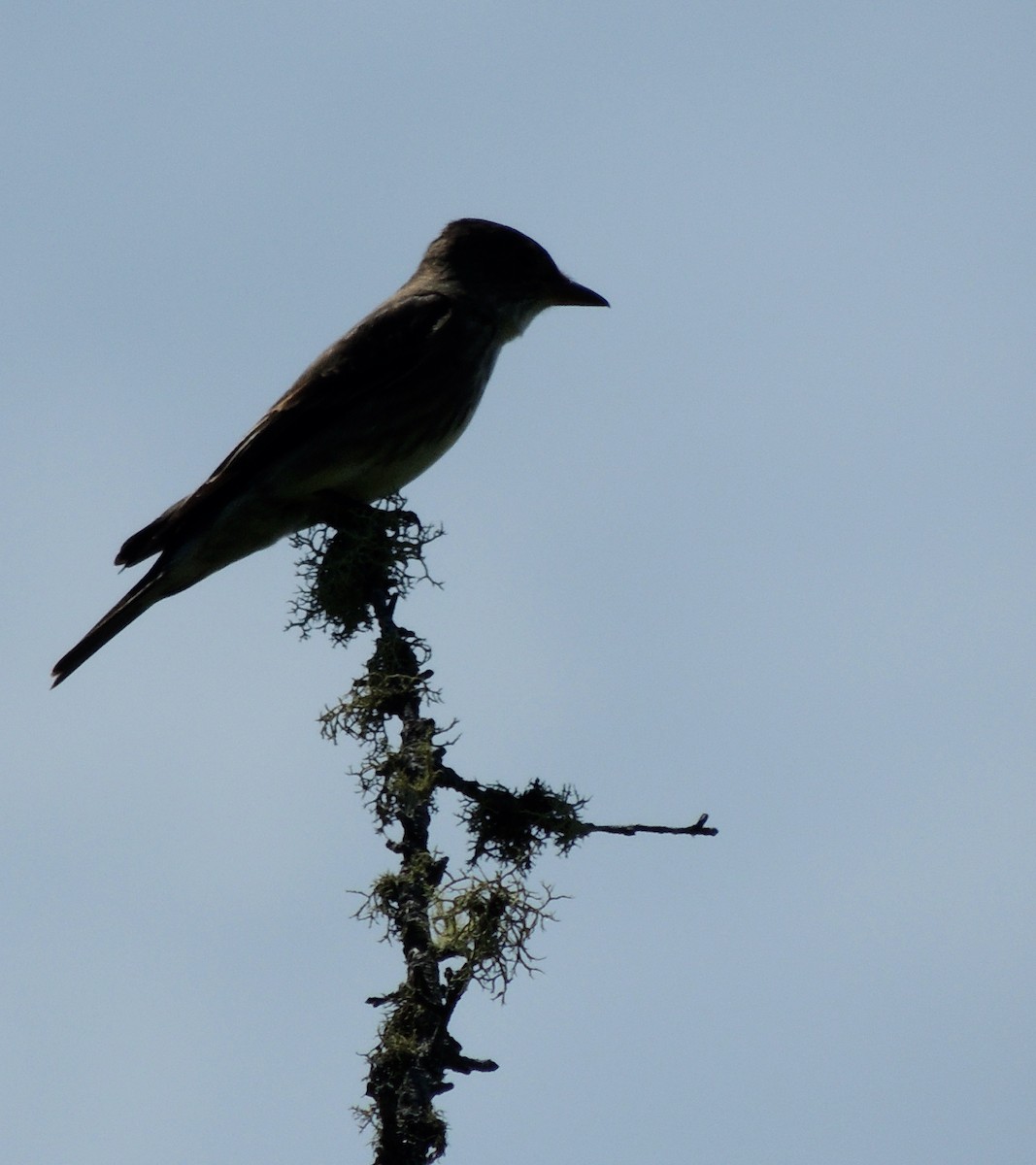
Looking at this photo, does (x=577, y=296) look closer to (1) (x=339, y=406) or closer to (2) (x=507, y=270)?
(2) (x=507, y=270)

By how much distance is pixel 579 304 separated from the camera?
9.14 m

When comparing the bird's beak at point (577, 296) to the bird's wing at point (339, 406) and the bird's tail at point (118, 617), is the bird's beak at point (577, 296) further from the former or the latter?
the bird's tail at point (118, 617)

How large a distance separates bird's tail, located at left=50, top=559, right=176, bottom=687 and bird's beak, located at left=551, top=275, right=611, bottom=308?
2.72 m

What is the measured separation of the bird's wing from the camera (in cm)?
759

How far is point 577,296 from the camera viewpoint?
910cm

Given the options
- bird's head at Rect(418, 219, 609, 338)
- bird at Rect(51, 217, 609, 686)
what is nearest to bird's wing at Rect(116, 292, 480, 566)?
bird at Rect(51, 217, 609, 686)

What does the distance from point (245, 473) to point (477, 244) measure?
217cm

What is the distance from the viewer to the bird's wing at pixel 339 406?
7.59 metres

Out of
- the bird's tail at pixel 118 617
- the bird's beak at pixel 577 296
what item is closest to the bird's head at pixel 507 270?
the bird's beak at pixel 577 296

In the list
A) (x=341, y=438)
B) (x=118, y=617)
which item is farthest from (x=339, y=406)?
(x=118, y=617)

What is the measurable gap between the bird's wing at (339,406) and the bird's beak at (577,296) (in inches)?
28.8

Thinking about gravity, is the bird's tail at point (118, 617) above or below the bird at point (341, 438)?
below

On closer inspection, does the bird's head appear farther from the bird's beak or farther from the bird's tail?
the bird's tail

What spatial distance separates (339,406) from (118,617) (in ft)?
4.51
